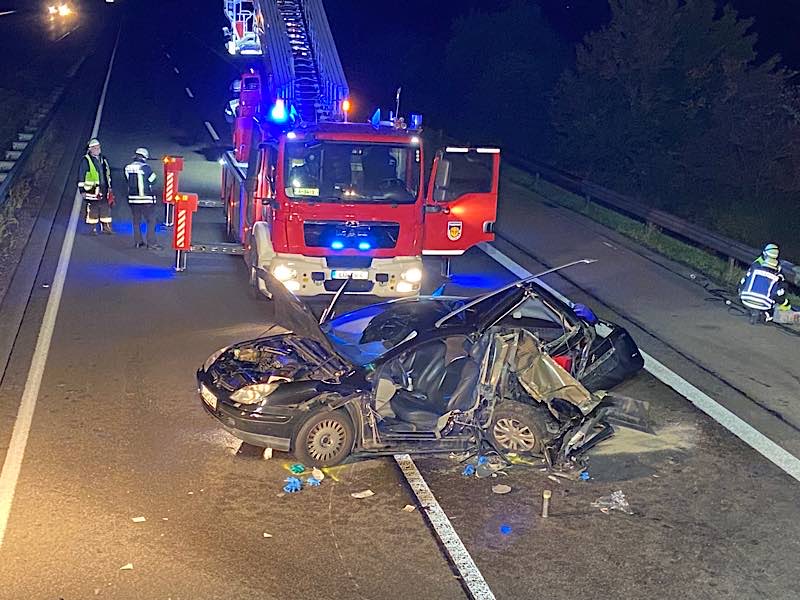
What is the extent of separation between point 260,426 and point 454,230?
22.3ft

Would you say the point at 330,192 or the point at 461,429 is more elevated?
the point at 330,192

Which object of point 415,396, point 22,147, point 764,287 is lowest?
point 22,147

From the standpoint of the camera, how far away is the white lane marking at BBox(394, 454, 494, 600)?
6.63 meters

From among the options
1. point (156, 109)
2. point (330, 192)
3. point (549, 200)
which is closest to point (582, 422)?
point (330, 192)

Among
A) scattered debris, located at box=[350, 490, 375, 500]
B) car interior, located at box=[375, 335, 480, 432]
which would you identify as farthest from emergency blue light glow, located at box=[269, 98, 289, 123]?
scattered debris, located at box=[350, 490, 375, 500]

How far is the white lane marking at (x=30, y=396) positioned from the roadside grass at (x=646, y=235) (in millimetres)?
9472

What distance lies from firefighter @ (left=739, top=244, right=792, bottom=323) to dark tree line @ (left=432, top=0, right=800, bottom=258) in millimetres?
9691

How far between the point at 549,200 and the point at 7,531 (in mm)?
18475

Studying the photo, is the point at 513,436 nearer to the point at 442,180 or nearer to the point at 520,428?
the point at 520,428

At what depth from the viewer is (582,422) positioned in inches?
336

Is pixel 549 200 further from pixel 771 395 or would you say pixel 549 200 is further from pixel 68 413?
pixel 68 413

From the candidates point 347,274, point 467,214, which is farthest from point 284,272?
point 467,214

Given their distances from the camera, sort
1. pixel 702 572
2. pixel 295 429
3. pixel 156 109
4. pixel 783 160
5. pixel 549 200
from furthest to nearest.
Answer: pixel 156 109 < pixel 783 160 < pixel 549 200 < pixel 295 429 < pixel 702 572

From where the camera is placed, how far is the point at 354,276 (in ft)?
42.9
